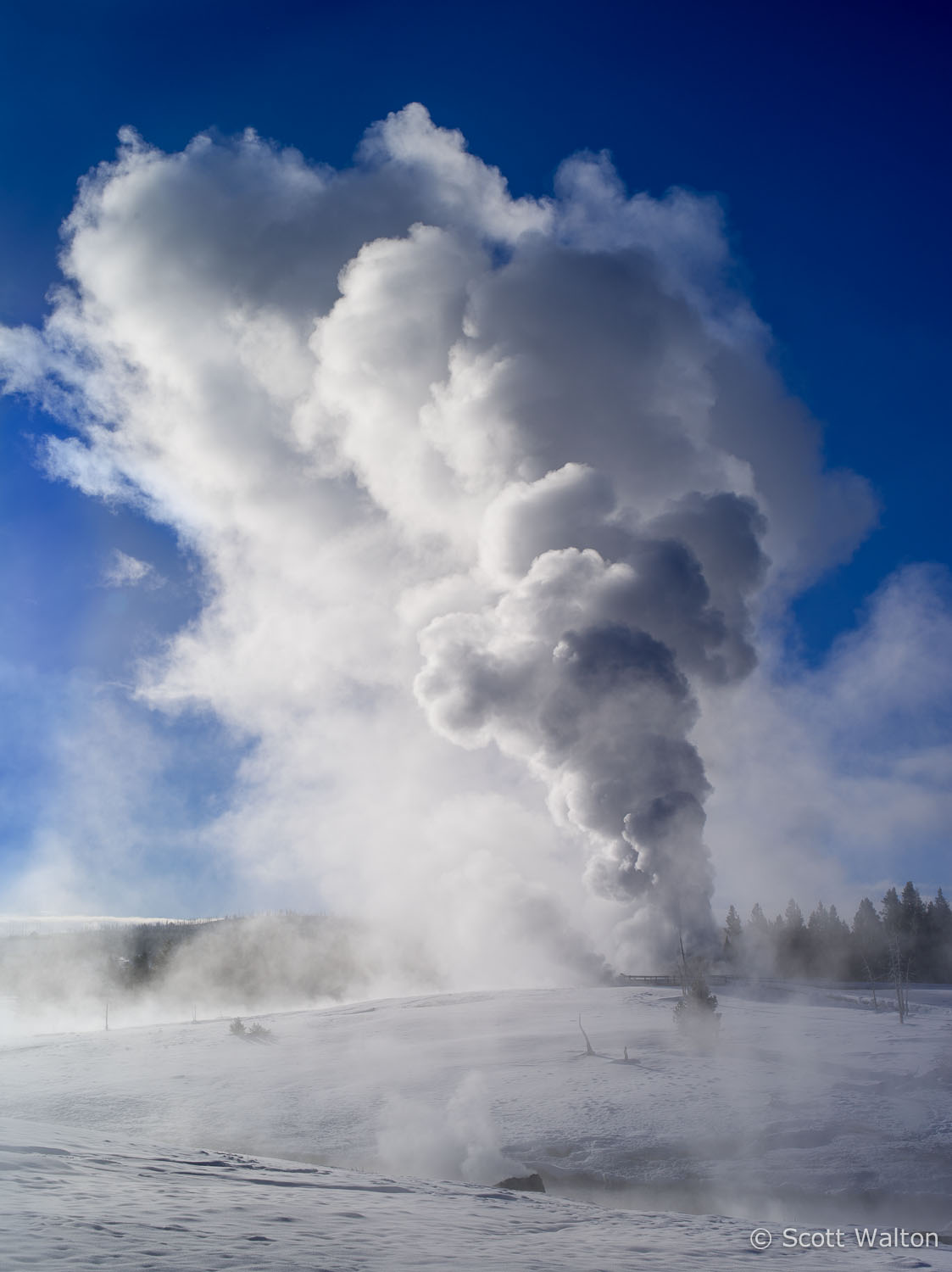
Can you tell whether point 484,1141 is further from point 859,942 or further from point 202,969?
point 202,969

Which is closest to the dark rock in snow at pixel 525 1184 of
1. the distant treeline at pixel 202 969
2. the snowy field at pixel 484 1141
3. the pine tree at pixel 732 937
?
the snowy field at pixel 484 1141

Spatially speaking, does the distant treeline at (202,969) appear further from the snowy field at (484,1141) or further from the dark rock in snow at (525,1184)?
the dark rock in snow at (525,1184)

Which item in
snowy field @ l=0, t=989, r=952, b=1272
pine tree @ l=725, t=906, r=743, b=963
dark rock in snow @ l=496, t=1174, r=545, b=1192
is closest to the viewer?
snowy field @ l=0, t=989, r=952, b=1272

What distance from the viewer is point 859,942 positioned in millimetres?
75625

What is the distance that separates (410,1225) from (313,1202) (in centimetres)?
194

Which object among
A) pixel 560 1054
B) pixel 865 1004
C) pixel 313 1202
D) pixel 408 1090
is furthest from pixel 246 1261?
pixel 865 1004

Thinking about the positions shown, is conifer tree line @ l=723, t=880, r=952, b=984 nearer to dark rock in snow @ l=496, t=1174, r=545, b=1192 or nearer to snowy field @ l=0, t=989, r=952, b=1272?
snowy field @ l=0, t=989, r=952, b=1272

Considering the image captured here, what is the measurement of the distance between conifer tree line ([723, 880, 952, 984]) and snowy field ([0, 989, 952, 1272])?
127ft

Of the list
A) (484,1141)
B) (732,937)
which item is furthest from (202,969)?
(484,1141)

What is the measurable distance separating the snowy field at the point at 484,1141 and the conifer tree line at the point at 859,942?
3881 centimetres

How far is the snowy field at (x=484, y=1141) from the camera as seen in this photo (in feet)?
32.9

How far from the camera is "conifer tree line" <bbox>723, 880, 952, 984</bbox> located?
7081 centimetres

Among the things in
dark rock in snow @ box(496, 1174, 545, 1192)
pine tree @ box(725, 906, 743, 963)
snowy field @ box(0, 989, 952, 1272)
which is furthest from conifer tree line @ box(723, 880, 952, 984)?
dark rock in snow @ box(496, 1174, 545, 1192)

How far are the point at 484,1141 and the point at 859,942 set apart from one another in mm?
69171
